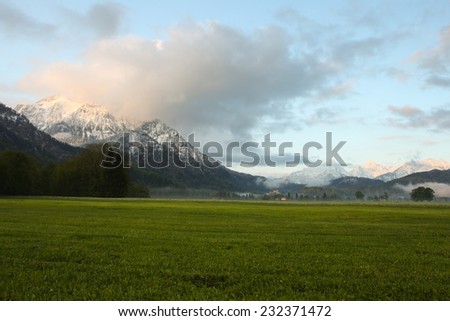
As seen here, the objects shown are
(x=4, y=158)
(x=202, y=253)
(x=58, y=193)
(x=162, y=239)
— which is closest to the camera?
(x=202, y=253)

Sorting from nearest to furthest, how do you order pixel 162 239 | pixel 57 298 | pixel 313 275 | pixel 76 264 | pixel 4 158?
pixel 57 298
pixel 313 275
pixel 76 264
pixel 162 239
pixel 4 158

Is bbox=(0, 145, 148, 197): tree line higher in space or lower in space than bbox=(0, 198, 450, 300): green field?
higher

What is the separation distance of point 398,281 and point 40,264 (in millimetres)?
15742

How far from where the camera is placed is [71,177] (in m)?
166

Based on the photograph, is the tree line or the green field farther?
the tree line

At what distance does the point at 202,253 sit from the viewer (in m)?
24.7

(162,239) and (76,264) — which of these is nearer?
(76,264)

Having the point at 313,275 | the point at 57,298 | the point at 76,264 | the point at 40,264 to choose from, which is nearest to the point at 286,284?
the point at 313,275

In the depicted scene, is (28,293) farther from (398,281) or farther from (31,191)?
(31,191)

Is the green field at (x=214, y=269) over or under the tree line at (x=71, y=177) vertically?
under

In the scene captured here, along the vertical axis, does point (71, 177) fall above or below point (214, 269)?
above

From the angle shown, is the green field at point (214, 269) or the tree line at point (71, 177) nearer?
the green field at point (214, 269)

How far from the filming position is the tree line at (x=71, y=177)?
15632 cm

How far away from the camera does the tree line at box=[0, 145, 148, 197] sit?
513 ft
